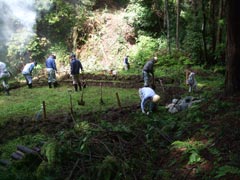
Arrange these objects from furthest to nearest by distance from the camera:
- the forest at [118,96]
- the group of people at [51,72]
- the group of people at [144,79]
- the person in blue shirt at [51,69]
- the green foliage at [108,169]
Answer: the person in blue shirt at [51,69]
the group of people at [51,72]
the group of people at [144,79]
the forest at [118,96]
the green foliage at [108,169]

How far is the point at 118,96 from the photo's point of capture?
538 inches

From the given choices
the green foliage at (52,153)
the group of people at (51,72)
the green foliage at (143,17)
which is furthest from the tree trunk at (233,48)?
the green foliage at (143,17)

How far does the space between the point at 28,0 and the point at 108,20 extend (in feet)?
22.1

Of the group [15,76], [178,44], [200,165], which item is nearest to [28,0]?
[15,76]

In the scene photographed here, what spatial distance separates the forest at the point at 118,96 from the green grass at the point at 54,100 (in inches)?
1.9

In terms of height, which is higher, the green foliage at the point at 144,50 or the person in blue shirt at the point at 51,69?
the green foliage at the point at 144,50

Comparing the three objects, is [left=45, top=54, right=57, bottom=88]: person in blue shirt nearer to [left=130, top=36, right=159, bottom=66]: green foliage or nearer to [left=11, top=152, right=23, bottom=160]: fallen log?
[left=130, top=36, right=159, bottom=66]: green foliage

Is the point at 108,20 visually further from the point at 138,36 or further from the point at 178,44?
the point at 178,44

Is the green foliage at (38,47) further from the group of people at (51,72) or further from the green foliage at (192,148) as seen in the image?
the green foliage at (192,148)

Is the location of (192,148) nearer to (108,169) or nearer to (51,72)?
(108,169)

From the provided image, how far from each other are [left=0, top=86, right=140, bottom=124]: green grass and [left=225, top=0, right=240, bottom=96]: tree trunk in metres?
4.80

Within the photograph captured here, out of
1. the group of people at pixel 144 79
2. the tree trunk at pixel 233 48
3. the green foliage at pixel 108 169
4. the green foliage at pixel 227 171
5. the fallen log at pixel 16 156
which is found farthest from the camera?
the group of people at pixel 144 79

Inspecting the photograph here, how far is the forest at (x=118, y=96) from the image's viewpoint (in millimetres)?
7047

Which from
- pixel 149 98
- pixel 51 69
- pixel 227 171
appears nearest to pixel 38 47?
pixel 51 69
